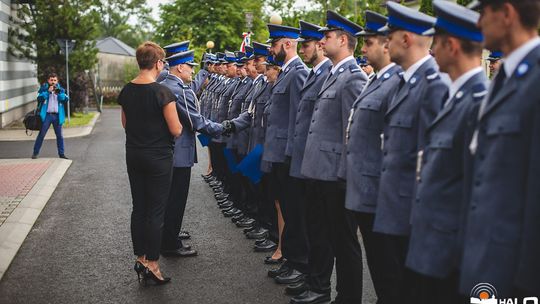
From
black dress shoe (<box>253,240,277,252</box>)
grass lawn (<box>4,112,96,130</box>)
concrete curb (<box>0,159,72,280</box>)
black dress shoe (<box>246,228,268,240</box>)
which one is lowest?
grass lawn (<box>4,112,96,130</box>)

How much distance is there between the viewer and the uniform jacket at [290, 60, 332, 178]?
18.1 feet

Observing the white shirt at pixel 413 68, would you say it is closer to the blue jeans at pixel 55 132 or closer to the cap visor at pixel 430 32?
the cap visor at pixel 430 32

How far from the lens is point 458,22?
310 centimetres

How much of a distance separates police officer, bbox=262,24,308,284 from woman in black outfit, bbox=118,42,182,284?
0.96 meters

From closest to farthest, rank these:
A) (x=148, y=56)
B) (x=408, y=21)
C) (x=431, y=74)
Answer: (x=431, y=74) → (x=408, y=21) → (x=148, y=56)

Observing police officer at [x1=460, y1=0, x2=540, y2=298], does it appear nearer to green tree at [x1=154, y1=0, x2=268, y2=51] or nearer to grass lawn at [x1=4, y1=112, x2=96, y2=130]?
grass lawn at [x1=4, y1=112, x2=96, y2=130]

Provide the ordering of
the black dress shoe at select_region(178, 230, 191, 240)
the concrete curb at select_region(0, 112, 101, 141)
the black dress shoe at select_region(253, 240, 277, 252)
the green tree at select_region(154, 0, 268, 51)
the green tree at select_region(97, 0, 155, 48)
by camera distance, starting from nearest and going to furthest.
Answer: the black dress shoe at select_region(253, 240, 277, 252) < the black dress shoe at select_region(178, 230, 191, 240) < the concrete curb at select_region(0, 112, 101, 141) < the green tree at select_region(154, 0, 268, 51) < the green tree at select_region(97, 0, 155, 48)

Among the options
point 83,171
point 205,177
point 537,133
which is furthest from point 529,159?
point 83,171

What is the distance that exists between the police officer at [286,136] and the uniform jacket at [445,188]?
9.06 ft

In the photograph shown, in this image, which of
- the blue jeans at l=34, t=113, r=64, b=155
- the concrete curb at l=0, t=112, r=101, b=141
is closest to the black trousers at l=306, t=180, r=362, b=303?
the blue jeans at l=34, t=113, r=64, b=155

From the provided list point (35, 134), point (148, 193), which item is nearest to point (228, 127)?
point (148, 193)

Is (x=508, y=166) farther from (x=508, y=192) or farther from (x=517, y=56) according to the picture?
(x=517, y=56)

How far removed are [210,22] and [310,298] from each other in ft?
104

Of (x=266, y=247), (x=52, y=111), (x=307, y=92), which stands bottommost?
(x=266, y=247)
